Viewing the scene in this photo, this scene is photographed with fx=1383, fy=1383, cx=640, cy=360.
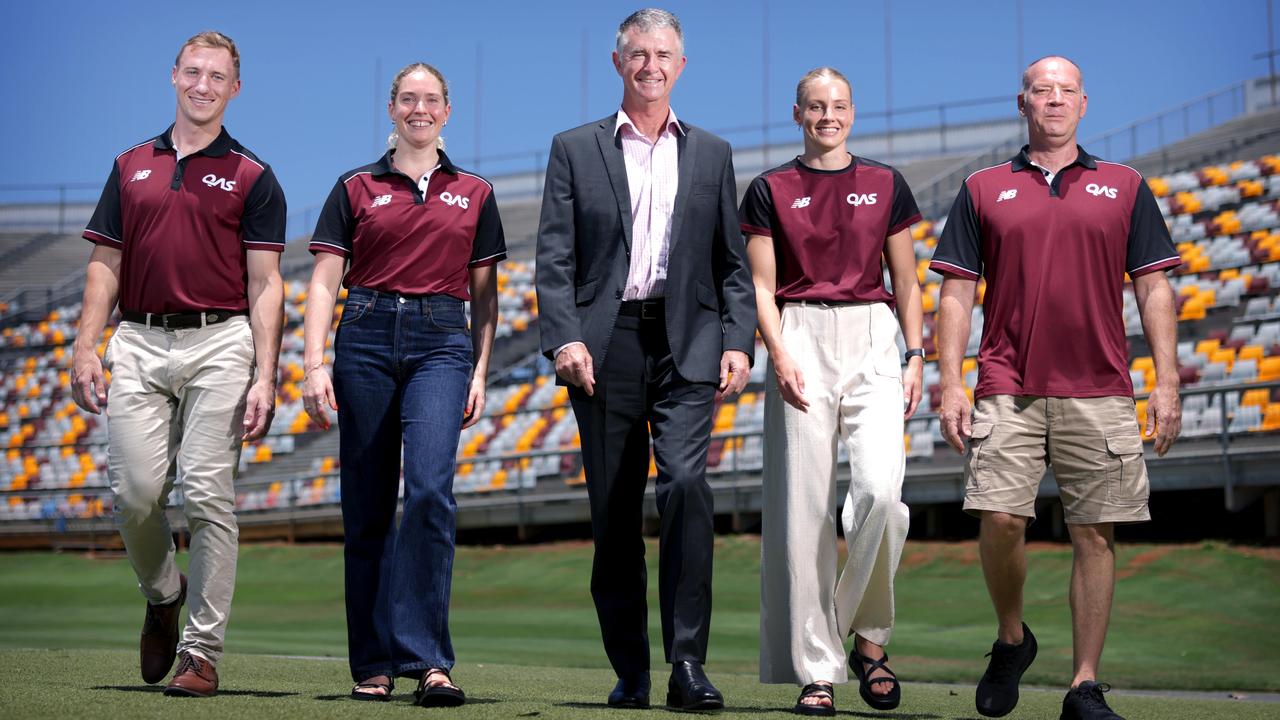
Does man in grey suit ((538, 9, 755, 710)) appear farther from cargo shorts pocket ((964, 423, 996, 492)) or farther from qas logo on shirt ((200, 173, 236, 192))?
qas logo on shirt ((200, 173, 236, 192))

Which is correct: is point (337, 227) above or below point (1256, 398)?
above

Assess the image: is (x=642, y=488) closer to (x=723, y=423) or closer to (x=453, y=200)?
(x=453, y=200)

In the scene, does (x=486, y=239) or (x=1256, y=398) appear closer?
(x=486, y=239)

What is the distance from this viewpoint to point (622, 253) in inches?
191

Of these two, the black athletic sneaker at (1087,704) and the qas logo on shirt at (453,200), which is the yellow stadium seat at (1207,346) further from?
the qas logo on shirt at (453,200)

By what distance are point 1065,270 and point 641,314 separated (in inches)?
59.4

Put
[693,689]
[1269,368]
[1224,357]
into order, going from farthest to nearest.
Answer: [1224,357] < [1269,368] < [693,689]

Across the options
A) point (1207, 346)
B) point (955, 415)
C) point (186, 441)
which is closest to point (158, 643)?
point (186, 441)

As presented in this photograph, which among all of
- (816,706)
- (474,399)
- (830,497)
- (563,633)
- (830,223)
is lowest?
(563,633)

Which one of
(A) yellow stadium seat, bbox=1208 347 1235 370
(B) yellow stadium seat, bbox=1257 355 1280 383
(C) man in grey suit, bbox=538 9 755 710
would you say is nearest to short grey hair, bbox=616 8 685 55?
(C) man in grey suit, bbox=538 9 755 710

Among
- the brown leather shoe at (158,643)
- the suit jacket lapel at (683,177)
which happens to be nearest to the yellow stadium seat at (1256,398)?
the suit jacket lapel at (683,177)

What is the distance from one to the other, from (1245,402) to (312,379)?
470 inches

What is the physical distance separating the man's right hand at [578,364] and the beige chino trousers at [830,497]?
788 millimetres

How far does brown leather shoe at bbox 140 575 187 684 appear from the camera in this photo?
5230 millimetres
